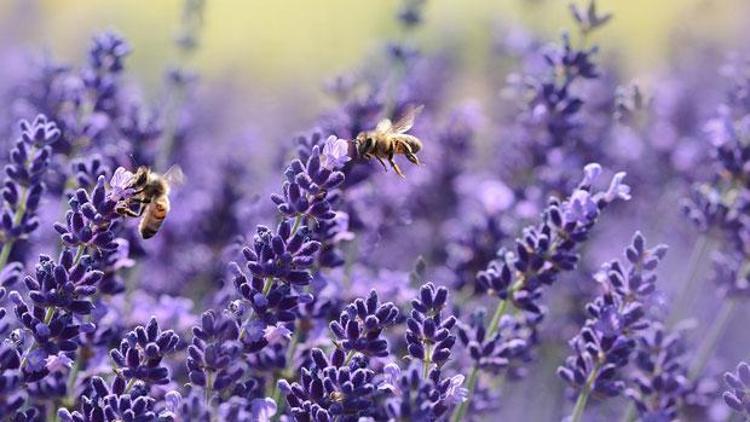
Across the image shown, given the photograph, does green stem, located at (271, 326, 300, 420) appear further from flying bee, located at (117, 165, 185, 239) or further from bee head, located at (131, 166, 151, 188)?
bee head, located at (131, 166, 151, 188)

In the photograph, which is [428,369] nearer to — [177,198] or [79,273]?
[79,273]

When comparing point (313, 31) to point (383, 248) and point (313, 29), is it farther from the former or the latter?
point (383, 248)

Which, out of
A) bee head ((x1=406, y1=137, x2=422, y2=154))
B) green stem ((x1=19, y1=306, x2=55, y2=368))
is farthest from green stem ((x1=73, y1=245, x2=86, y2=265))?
bee head ((x1=406, y1=137, x2=422, y2=154))

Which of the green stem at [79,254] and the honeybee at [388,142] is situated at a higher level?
the honeybee at [388,142]

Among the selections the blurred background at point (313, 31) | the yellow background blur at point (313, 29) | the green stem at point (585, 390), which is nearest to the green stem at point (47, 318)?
the green stem at point (585, 390)

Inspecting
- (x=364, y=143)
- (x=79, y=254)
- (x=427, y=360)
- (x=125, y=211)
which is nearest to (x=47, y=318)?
(x=79, y=254)

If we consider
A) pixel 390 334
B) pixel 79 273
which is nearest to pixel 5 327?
pixel 79 273

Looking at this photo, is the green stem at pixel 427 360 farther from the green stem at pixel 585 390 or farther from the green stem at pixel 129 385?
the green stem at pixel 129 385
